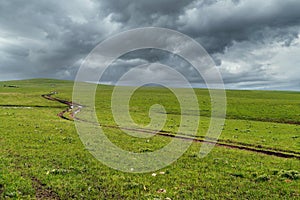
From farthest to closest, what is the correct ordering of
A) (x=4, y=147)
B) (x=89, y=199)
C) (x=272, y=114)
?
1. (x=272, y=114)
2. (x=4, y=147)
3. (x=89, y=199)

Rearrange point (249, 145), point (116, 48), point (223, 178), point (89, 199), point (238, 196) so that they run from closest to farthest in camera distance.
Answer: point (89, 199)
point (238, 196)
point (223, 178)
point (116, 48)
point (249, 145)

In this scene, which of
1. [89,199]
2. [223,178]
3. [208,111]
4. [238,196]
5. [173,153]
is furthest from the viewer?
[208,111]

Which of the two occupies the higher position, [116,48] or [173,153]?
[116,48]

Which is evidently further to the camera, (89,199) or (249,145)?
(249,145)

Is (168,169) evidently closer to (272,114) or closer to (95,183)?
(95,183)

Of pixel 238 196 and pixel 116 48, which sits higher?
pixel 116 48

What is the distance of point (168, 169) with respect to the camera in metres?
15.4

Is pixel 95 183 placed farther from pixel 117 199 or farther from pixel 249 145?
pixel 249 145

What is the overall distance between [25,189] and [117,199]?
4.25 meters

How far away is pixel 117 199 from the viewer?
10.9 metres

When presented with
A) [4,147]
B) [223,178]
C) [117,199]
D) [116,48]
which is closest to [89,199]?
[117,199]

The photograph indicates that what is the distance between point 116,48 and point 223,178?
11.3 metres

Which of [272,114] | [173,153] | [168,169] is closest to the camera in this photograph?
[168,169]

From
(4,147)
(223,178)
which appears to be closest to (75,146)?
(4,147)
